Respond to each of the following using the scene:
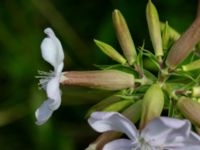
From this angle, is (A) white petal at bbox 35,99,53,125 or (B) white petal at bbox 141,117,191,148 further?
(A) white petal at bbox 35,99,53,125

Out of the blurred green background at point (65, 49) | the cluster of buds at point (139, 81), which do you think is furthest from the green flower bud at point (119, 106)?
the blurred green background at point (65, 49)

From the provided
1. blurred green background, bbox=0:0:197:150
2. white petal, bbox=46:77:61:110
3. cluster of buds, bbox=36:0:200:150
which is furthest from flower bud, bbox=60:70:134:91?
blurred green background, bbox=0:0:197:150

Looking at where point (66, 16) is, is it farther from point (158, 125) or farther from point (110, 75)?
point (158, 125)

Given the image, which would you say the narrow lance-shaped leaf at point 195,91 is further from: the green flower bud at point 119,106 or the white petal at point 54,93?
the white petal at point 54,93

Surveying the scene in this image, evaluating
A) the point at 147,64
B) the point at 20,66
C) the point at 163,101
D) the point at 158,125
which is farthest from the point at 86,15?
the point at 158,125

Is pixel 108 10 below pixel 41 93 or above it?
above

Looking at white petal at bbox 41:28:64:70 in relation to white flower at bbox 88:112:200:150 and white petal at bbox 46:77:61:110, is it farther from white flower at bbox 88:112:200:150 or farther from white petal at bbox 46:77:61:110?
white flower at bbox 88:112:200:150
